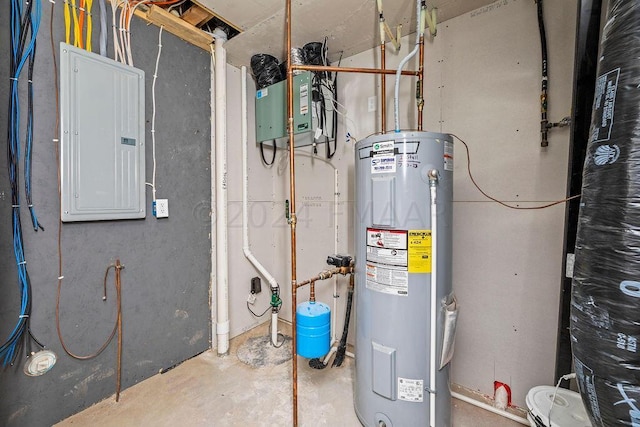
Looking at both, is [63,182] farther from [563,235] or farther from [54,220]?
[563,235]

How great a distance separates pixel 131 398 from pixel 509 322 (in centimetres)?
224

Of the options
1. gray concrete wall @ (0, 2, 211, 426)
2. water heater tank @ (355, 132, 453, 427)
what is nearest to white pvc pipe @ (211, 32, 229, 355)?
gray concrete wall @ (0, 2, 211, 426)

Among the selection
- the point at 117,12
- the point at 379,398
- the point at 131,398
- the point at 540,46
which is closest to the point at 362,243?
the point at 379,398

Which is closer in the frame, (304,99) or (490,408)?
(490,408)

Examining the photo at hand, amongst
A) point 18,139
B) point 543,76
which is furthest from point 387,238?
point 18,139

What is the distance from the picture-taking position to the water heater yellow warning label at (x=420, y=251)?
125cm

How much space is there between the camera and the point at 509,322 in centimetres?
156

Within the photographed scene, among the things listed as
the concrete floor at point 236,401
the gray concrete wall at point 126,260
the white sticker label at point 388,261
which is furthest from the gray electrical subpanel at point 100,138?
the white sticker label at point 388,261

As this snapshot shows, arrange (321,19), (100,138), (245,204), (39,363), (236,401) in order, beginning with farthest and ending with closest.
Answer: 1. (245,204)
2. (321,19)
3. (236,401)
4. (100,138)
5. (39,363)

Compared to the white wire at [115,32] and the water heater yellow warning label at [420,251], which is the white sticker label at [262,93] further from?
the water heater yellow warning label at [420,251]

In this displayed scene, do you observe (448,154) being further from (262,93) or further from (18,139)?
(18,139)

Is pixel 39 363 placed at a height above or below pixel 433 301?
below

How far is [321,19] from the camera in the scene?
175 centimetres

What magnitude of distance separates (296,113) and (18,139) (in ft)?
4.79
